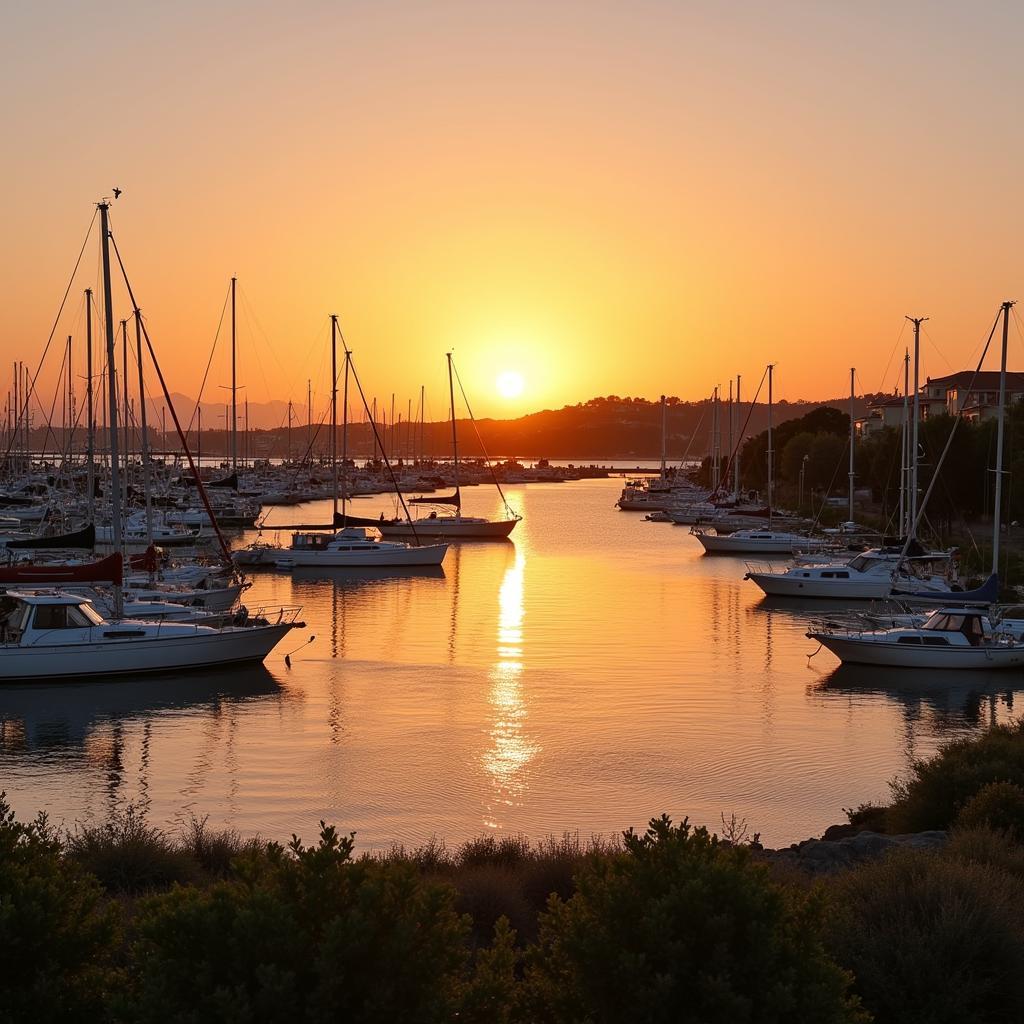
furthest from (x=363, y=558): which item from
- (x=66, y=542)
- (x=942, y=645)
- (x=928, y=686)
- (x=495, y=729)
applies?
(x=495, y=729)

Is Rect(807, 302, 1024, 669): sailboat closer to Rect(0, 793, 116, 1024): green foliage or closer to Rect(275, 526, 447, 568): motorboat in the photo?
Rect(0, 793, 116, 1024): green foliage

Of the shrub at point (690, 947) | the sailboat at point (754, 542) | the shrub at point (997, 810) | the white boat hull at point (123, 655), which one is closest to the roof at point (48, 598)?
the white boat hull at point (123, 655)

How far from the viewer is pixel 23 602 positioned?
2816 cm

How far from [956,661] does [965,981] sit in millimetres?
23930

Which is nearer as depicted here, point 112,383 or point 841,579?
point 112,383

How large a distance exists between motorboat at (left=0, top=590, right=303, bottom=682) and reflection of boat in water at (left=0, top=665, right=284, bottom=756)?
0.94 ft

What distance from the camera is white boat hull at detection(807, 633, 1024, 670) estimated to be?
3069cm

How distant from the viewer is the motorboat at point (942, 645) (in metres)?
30.7

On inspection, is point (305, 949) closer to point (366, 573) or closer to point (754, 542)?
point (366, 573)

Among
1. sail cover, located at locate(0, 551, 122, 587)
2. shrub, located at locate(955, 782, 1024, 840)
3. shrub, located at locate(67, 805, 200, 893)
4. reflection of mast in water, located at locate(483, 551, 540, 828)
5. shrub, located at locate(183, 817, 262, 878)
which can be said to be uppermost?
sail cover, located at locate(0, 551, 122, 587)

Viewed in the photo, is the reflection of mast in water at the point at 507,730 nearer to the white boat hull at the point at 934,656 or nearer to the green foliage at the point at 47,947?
the white boat hull at the point at 934,656

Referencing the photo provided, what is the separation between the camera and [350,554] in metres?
57.1

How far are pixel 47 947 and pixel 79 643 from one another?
21.9 metres

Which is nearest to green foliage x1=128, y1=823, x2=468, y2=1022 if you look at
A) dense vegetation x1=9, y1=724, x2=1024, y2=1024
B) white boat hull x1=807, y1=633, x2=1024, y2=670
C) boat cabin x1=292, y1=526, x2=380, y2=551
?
dense vegetation x1=9, y1=724, x2=1024, y2=1024
